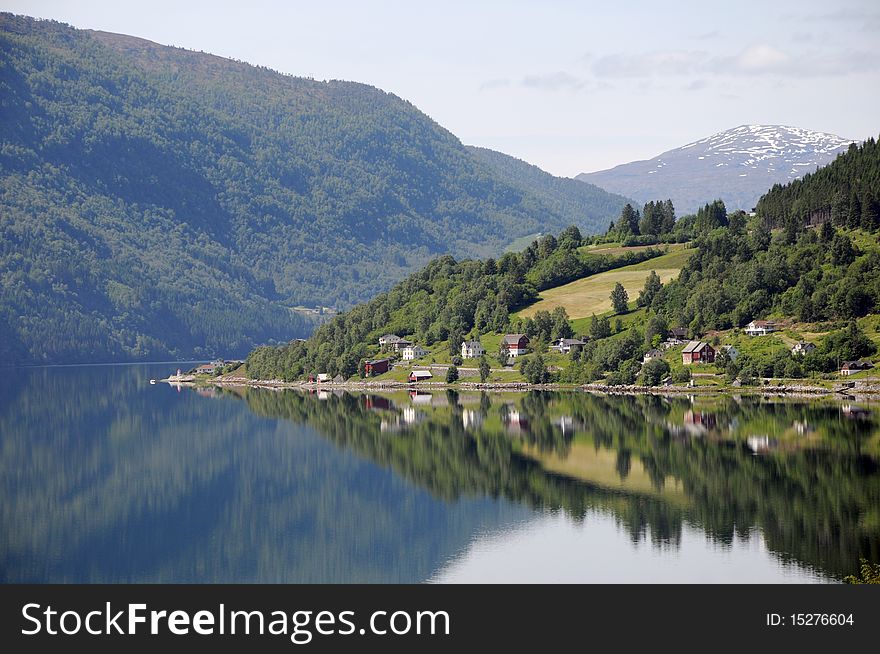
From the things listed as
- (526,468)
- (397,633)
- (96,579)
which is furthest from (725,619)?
(526,468)

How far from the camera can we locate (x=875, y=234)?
152875 mm

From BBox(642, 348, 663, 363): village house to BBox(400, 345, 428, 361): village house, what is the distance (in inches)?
1535

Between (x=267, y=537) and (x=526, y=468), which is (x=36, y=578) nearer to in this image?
(x=267, y=537)

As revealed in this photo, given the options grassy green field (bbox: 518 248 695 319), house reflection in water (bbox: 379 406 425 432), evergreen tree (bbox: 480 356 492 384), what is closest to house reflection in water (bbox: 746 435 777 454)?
house reflection in water (bbox: 379 406 425 432)

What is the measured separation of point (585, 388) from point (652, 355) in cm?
859

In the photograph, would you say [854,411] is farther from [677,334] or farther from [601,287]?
[601,287]

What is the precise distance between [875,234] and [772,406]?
1971 inches

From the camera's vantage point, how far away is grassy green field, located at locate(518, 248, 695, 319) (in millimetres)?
176625

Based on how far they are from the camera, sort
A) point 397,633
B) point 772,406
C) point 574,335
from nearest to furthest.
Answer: point 397,633 → point 772,406 → point 574,335

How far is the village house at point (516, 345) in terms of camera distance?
16650 centimetres

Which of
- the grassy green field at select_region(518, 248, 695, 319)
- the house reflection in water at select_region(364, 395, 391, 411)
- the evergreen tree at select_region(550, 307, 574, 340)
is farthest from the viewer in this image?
the grassy green field at select_region(518, 248, 695, 319)

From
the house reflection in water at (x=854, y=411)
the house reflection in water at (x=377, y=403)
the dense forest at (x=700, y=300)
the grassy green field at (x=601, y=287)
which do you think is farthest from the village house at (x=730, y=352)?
the house reflection in water at (x=377, y=403)

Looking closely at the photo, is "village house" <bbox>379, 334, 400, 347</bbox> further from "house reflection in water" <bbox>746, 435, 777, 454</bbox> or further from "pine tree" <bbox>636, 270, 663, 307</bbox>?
"house reflection in water" <bbox>746, 435, 777, 454</bbox>

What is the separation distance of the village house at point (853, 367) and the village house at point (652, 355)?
24.7 m
